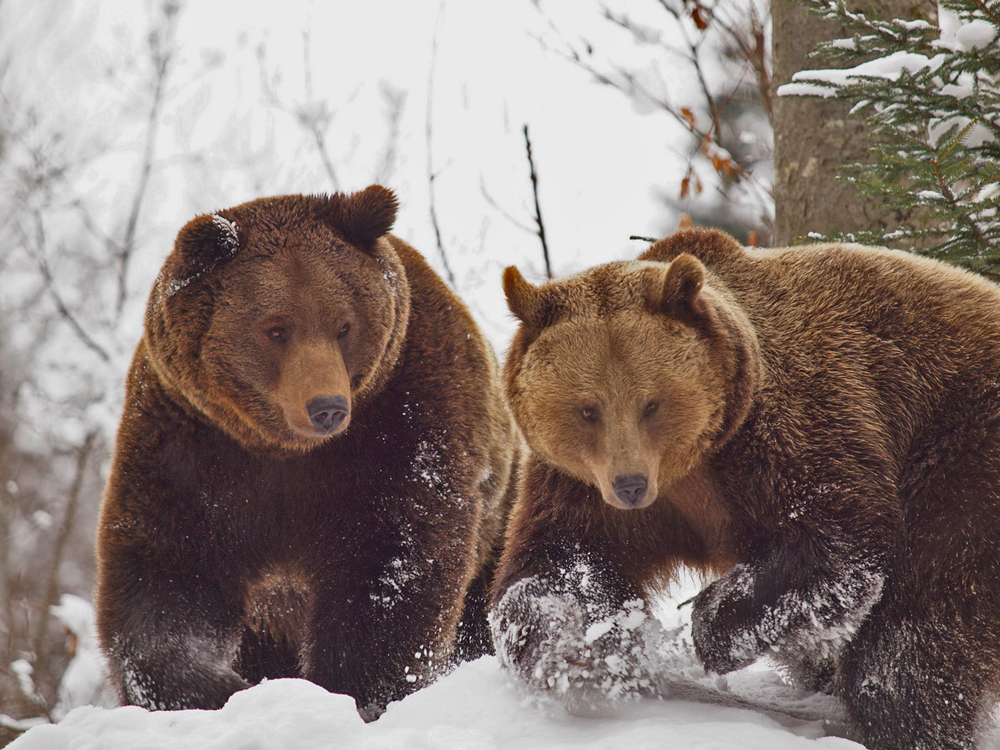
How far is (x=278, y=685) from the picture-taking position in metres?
3.31

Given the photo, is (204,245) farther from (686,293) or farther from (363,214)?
(686,293)

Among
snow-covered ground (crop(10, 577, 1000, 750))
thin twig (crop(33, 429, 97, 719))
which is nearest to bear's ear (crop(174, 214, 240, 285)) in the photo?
snow-covered ground (crop(10, 577, 1000, 750))

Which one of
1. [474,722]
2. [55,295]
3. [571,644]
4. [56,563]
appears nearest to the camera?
[474,722]

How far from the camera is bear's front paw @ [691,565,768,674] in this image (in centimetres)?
353

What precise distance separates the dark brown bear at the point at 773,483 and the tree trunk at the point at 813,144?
93.6 inches

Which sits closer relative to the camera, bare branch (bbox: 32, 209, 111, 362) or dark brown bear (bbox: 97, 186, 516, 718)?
dark brown bear (bbox: 97, 186, 516, 718)

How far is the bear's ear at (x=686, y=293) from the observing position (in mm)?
3734

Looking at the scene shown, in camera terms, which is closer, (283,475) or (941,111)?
(283,475)

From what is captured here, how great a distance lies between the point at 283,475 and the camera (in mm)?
4535

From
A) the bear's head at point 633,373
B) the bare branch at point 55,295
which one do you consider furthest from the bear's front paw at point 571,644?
the bare branch at point 55,295

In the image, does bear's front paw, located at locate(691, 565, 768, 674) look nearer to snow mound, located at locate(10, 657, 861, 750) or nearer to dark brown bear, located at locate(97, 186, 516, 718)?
snow mound, located at locate(10, 657, 861, 750)

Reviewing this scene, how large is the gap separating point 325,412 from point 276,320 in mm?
504

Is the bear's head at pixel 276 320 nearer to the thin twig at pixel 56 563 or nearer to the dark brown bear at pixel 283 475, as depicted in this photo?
the dark brown bear at pixel 283 475

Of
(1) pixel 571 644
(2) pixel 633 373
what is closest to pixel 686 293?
(2) pixel 633 373
